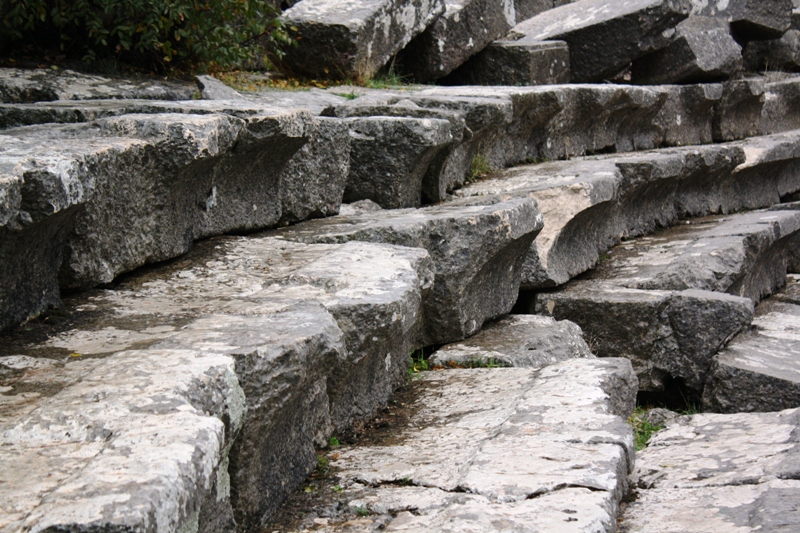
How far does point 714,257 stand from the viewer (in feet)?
18.0

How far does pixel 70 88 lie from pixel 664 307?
3417 mm

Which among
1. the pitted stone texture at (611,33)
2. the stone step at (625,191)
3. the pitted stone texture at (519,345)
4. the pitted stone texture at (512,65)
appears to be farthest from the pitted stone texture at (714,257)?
the pitted stone texture at (611,33)

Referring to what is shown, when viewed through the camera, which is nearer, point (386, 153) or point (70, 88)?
point (70, 88)

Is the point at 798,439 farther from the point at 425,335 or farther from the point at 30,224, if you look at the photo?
the point at 30,224

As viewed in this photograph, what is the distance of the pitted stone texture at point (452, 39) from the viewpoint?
24.4ft

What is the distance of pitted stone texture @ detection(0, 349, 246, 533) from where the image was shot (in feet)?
4.73

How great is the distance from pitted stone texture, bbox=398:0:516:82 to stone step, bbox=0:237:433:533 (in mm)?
4391

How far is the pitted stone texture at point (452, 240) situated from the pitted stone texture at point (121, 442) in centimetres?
169

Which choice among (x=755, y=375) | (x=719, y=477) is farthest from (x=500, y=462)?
(x=755, y=375)

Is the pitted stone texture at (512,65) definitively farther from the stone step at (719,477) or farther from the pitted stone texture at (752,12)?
the stone step at (719,477)

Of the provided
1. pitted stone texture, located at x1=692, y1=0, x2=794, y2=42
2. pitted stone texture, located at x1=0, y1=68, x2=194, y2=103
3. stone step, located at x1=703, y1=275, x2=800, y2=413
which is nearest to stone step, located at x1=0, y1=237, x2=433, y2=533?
pitted stone texture, located at x1=0, y1=68, x2=194, y2=103

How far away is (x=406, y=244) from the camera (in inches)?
147

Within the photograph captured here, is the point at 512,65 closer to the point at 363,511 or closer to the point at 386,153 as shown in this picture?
the point at 386,153

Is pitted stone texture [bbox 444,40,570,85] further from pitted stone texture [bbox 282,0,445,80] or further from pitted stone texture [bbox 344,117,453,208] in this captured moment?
pitted stone texture [bbox 344,117,453,208]
